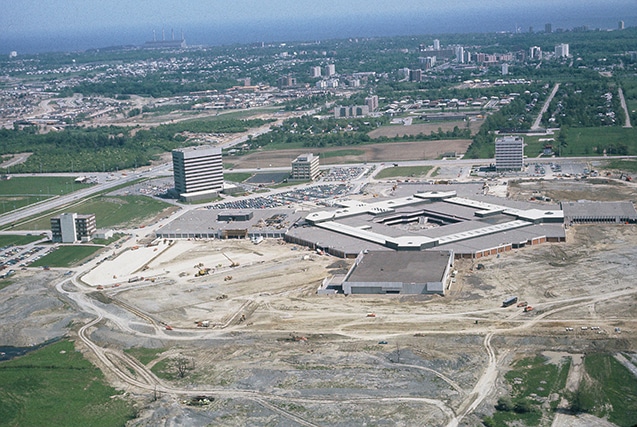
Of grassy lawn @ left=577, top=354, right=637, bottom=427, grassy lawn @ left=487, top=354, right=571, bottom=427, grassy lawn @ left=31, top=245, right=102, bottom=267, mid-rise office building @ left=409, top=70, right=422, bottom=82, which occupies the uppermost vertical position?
mid-rise office building @ left=409, top=70, right=422, bottom=82

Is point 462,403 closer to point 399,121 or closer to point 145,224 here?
point 145,224

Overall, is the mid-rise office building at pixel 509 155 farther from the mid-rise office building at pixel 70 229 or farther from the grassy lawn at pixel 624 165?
the mid-rise office building at pixel 70 229

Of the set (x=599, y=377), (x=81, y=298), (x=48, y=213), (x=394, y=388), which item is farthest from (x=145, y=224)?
(x=599, y=377)

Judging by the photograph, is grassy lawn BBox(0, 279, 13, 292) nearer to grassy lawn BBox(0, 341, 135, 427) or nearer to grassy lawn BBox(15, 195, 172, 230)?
grassy lawn BBox(0, 341, 135, 427)

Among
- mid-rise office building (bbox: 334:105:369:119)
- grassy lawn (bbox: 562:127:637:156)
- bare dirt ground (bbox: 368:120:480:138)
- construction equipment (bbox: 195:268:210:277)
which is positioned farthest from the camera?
mid-rise office building (bbox: 334:105:369:119)

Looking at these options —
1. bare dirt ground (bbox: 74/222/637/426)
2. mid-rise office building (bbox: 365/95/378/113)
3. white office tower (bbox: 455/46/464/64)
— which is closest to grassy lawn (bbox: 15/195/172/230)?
bare dirt ground (bbox: 74/222/637/426)

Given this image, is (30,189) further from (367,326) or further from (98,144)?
(367,326)

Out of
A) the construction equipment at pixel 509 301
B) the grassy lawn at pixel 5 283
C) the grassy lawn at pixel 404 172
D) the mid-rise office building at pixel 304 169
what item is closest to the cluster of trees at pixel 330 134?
the grassy lawn at pixel 404 172
